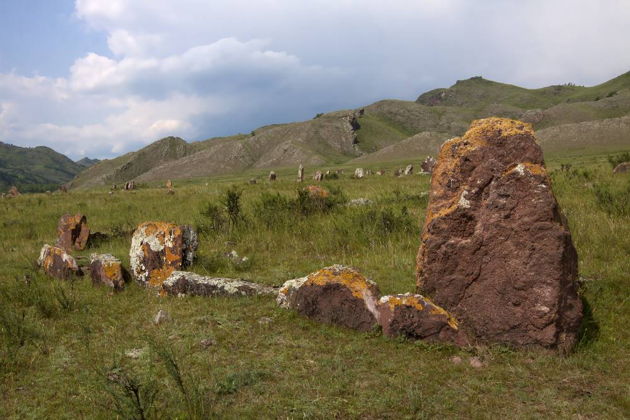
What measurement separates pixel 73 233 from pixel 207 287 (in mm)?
7320

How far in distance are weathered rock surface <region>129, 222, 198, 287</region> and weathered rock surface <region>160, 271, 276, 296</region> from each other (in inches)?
25.3

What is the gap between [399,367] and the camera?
4.86 m

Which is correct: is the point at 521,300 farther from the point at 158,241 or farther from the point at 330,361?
the point at 158,241

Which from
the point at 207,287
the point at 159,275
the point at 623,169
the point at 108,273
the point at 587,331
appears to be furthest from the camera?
the point at 623,169

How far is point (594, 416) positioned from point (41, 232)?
17.1 m

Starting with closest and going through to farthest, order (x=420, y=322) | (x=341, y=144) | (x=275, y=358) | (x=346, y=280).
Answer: (x=275, y=358), (x=420, y=322), (x=346, y=280), (x=341, y=144)

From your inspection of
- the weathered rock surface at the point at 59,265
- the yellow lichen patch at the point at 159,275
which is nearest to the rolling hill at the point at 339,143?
the yellow lichen patch at the point at 159,275

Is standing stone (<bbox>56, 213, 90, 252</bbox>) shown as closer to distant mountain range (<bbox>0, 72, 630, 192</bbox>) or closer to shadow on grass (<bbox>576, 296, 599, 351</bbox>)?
shadow on grass (<bbox>576, 296, 599, 351</bbox>)

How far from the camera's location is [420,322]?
536cm

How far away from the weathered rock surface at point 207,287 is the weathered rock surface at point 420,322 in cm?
256

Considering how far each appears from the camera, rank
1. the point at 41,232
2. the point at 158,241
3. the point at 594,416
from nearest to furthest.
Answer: the point at 594,416
the point at 158,241
the point at 41,232

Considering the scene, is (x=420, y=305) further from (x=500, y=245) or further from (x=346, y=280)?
(x=500, y=245)

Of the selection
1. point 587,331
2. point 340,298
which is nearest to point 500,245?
point 587,331

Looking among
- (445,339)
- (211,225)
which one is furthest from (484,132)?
(211,225)
